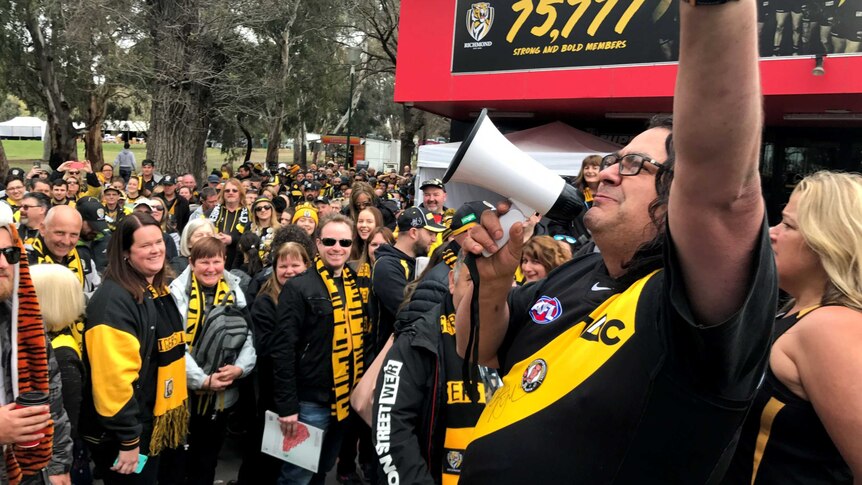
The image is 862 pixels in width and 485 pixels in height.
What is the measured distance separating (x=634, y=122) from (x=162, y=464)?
1042 cm

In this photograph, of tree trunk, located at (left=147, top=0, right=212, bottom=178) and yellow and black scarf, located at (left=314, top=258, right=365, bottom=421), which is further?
tree trunk, located at (left=147, top=0, right=212, bottom=178)

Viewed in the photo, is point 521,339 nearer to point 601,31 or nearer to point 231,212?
point 231,212

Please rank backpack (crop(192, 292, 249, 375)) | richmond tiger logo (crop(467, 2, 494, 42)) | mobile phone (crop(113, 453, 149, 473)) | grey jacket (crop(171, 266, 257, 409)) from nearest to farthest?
mobile phone (crop(113, 453, 149, 473)), grey jacket (crop(171, 266, 257, 409)), backpack (crop(192, 292, 249, 375)), richmond tiger logo (crop(467, 2, 494, 42))

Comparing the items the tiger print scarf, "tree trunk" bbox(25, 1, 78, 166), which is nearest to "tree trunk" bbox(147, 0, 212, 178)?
"tree trunk" bbox(25, 1, 78, 166)

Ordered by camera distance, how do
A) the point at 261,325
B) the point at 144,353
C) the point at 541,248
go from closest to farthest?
the point at 144,353 → the point at 541,248 → the point at 261,325

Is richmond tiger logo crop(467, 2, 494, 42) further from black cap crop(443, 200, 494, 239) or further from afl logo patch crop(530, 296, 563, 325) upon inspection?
afl logo patch crop(530, 296, 563, 325)

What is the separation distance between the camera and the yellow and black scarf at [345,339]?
4.25m

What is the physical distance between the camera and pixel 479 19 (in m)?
11.2

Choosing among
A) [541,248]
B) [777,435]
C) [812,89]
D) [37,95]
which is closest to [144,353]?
[541,248]

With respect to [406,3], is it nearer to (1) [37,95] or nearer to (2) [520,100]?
(2) [520,100]

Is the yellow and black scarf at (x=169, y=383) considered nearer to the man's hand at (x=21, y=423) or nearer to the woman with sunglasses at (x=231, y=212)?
the man's hand at (x=21, y=423)

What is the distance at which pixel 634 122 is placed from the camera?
11.8 metres

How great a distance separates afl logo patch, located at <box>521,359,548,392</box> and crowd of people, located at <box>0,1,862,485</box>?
12mm

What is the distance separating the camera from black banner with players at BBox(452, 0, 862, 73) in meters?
8.29
